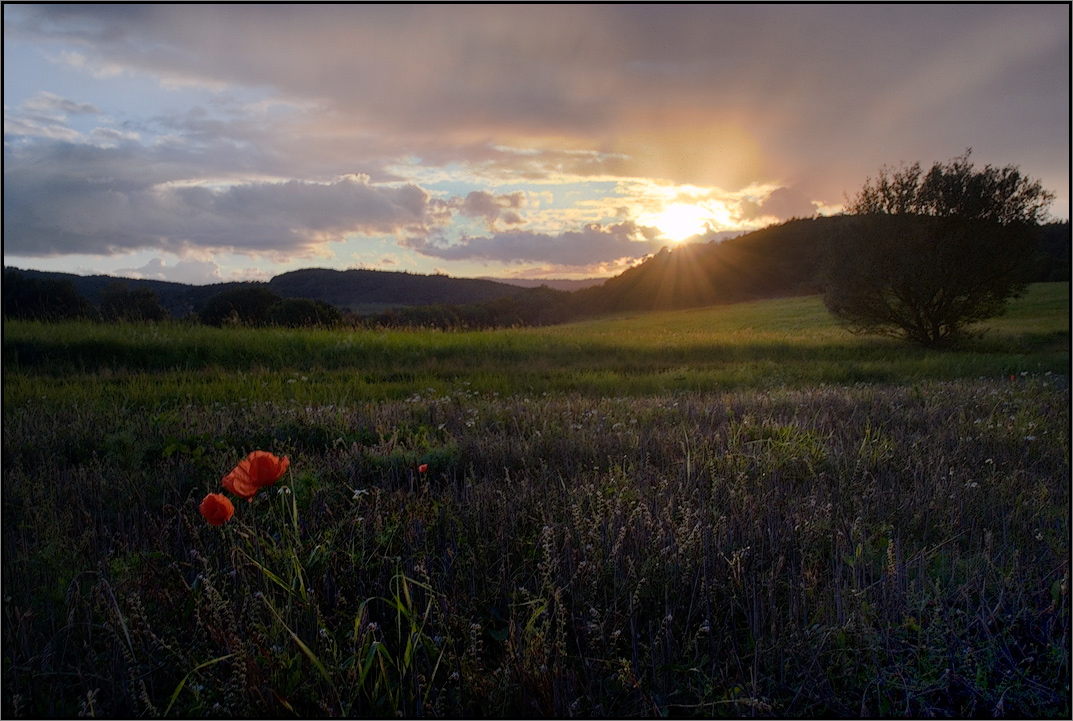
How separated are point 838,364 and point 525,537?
1399cm

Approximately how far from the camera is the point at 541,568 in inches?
87.4

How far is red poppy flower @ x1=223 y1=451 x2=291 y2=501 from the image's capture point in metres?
2.06

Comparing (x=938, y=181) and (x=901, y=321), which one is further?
(x=901, y=321)

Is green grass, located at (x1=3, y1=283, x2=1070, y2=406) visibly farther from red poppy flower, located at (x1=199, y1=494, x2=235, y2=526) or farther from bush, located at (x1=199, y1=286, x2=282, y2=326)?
bush, located at (x1=199, y1=286, x2=282, y2=326)

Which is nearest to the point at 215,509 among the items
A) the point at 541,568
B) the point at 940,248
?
the point at 541,568

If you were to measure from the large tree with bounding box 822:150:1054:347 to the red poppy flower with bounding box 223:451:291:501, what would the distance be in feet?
72.6

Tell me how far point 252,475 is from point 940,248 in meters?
22.7

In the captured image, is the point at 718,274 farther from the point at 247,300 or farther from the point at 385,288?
the point at 247,300

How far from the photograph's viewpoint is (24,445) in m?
4.36

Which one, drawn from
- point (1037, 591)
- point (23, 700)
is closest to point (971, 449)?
point (1037, 591)

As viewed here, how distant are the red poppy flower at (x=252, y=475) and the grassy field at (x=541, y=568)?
0.24m

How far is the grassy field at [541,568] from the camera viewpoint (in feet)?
6.07

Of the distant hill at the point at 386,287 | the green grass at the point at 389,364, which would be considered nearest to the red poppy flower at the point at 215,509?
the green grass at the point at 389,364

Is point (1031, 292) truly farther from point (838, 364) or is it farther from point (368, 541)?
point (368, 541)
